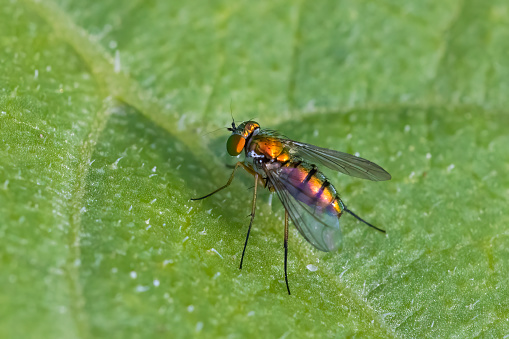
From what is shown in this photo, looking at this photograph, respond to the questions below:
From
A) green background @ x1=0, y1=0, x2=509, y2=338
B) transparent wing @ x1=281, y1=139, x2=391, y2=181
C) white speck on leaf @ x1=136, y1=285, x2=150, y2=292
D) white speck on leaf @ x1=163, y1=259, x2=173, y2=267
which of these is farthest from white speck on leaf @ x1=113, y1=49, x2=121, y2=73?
white speck on leaf @ x1=136, y1=285, x2=150, y2=292

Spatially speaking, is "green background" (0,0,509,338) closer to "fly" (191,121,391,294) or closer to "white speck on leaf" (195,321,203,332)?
"white speck on leaf" (195,321,203,332)

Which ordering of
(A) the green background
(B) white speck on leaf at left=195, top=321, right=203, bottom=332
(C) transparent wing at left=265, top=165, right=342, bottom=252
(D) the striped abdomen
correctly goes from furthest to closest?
(D) the striped abdomen < (C) transparent wing at left=265, top=165, right=342, bottom=252 < (A) the green background < (B) white speck on leaf at left=195, top=321, right=203, bottom=332

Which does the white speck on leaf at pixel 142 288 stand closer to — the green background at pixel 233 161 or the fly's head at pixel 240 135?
the green background at pixel 233 161

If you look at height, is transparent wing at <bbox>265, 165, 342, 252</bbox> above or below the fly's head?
below

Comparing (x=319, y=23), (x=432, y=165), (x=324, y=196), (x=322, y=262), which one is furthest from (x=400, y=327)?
(x=319, y=23)

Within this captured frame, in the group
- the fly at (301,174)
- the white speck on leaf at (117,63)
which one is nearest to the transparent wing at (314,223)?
the fly at (301,174)

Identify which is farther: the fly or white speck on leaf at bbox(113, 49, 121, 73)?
white speck on leaf at bbox(113, 49, 121, 73)
